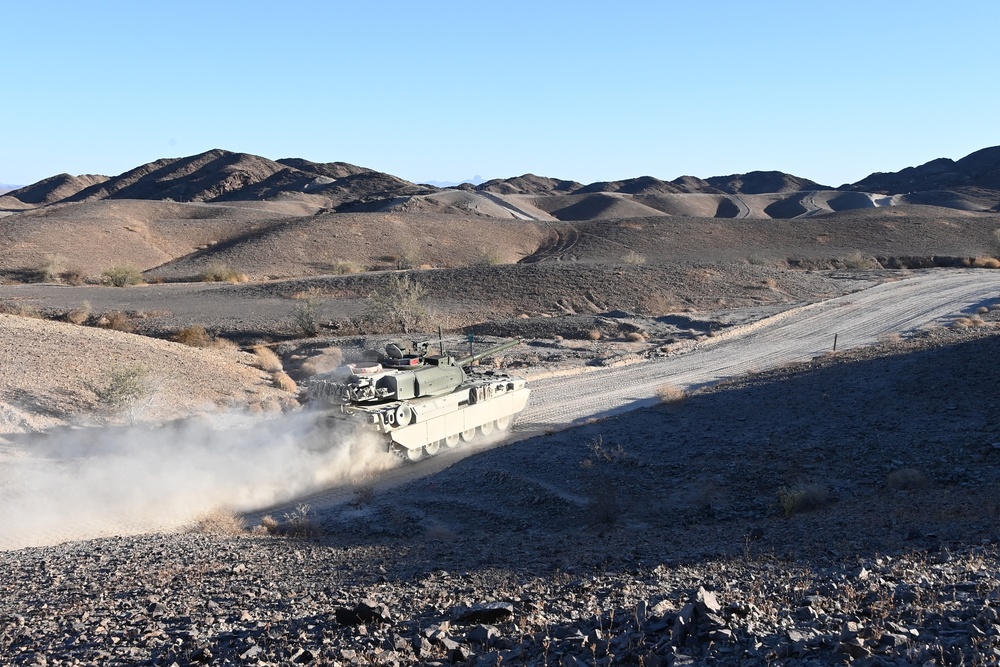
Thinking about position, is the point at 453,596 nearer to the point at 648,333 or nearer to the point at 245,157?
the point at 648,333

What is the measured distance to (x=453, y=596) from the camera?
28.7ft

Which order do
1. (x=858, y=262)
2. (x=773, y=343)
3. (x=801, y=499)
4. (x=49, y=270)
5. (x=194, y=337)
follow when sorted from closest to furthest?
(x=801, y=499) → (x=773, y=343) → (x=194, y=337) → (x=49, y=270) → (x=858, y=262)

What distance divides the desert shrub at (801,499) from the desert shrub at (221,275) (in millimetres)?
46192

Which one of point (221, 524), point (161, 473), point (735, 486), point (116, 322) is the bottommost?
point (221, 524)

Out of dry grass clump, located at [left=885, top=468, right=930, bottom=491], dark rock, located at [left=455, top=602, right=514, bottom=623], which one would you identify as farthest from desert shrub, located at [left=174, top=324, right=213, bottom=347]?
dark rock, located at [left=455, top=602, right=514, bottom=623]

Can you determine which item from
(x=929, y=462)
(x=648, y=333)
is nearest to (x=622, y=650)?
(x=929, y=462)

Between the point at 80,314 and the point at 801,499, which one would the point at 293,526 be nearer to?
the point at 801,499

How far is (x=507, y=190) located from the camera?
15338 cm

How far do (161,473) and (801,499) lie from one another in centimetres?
1210

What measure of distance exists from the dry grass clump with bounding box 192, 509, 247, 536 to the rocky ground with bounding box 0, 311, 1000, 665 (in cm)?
10

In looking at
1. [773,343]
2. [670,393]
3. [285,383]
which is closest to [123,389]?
[285,383]

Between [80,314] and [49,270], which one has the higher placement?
[49,270]

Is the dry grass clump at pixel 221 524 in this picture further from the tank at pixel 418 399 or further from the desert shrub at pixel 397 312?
the desert shrub at pixel 397 312

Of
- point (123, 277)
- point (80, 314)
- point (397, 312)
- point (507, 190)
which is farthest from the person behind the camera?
point (507, 190)
